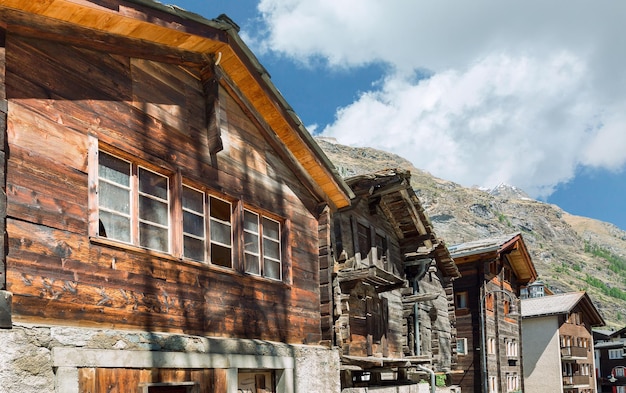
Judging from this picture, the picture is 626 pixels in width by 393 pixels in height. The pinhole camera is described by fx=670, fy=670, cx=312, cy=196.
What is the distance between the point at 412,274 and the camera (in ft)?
75.7

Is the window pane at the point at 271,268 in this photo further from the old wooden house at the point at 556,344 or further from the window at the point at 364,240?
the old wooden house at the point at 556,344

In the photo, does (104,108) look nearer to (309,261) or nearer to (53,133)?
(53,133)

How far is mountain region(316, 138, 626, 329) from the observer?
136 metres

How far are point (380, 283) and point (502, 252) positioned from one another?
20.2 meters

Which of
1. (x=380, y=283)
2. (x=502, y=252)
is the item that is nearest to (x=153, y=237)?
(x=380, y=283)

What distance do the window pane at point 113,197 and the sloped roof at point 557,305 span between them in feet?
135

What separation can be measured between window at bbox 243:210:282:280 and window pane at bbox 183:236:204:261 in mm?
1190

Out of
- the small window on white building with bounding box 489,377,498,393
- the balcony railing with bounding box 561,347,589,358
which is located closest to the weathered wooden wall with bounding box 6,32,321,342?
the small window on white building with bounding box 489,377,498,393

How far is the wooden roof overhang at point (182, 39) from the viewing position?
7750 millimetres

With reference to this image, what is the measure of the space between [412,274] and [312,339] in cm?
1107

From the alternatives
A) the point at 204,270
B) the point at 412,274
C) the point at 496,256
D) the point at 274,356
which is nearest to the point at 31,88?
the point at 204,270

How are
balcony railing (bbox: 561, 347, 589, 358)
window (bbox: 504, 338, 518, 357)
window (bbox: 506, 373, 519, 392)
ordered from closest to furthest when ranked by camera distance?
window (bbox: 506, 373, 519, 392)
window (bbox: 504, 338, 518, 357)
balcony railing (bbox: 561, 347, 589, 358)

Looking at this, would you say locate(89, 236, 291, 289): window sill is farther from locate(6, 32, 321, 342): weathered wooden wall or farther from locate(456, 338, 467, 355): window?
locate(456, 338, 467, 355): window

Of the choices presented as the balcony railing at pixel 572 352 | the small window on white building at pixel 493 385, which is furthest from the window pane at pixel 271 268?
the balcony railing at pixel 572 352
